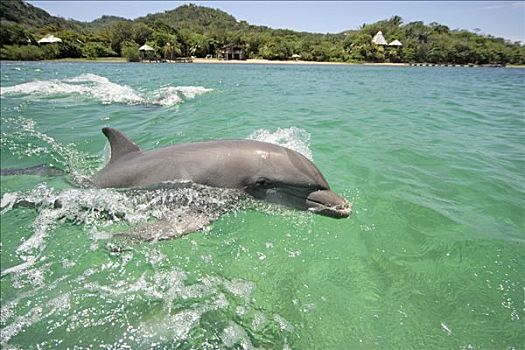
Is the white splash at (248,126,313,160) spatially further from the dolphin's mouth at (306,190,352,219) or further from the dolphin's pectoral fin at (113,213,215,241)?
the dolphin's pectoral fin at (113,213,215,241)

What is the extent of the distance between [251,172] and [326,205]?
95cm

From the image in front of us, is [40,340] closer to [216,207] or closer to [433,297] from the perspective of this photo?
[216,207]

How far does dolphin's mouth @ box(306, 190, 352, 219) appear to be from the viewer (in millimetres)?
3803

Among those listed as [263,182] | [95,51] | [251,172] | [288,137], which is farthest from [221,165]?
[95,51]

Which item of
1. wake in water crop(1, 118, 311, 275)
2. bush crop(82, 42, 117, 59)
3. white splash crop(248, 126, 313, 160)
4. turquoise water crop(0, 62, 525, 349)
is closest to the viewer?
turquoise water crop(0, 62, 525, 349)

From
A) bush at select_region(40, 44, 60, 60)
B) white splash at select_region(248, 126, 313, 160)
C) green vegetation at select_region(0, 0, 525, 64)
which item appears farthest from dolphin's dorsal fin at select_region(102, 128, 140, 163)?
bush at select_region(40, 44, 60, 60)

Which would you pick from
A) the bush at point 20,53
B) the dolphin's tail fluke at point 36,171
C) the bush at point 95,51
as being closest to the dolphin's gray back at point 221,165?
the dolphin's tail fluke at point 36,171

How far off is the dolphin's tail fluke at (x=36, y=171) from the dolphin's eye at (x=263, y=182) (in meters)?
3.89

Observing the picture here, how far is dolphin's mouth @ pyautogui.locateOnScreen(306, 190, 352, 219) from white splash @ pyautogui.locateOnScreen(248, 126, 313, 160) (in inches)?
101

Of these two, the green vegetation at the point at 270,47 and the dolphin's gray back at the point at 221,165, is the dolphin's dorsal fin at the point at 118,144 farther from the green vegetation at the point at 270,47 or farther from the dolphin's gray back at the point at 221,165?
the green vegetation at the point at 270,47

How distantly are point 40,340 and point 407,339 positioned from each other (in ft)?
8.83

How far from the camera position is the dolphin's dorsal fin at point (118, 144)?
4487 millimetres

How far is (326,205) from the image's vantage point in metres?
3.81

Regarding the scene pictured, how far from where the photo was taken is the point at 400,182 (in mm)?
5188
